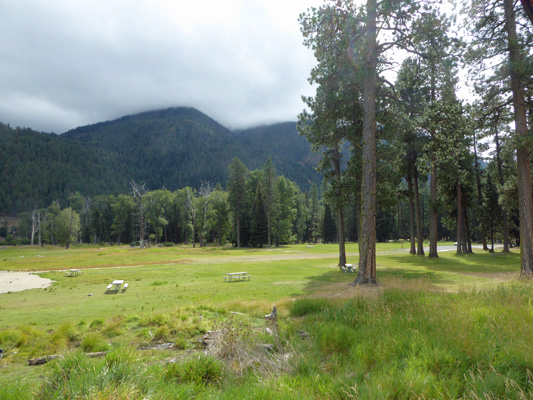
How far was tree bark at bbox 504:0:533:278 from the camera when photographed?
1401cm

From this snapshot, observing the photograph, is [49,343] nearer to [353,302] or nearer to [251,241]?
[353,302]

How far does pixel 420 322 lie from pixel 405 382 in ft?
7.77

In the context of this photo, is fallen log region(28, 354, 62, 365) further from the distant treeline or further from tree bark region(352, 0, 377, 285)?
the distant treeline

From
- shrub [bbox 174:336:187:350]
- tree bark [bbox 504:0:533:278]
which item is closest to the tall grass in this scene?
shrub [bbox 174:336:187:350]

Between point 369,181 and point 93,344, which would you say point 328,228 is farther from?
point 93,344

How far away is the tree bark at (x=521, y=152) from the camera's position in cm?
1401

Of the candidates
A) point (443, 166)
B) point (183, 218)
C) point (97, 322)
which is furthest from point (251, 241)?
point (97, 322)

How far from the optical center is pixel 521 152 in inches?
588

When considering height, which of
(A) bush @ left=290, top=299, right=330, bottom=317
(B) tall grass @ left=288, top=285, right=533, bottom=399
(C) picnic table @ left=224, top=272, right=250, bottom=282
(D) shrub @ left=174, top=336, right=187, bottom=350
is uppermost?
(B) tall grass @ left=288, top=285, right=533, bottom=399

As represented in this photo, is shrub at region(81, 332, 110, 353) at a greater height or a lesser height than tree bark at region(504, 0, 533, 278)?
lesser

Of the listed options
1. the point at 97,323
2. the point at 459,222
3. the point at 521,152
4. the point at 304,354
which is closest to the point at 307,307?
the point at 304,354

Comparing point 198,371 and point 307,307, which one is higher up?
point 198,371

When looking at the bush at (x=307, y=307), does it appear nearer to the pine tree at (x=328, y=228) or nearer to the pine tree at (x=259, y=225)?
the pine tree at (x=259, y=225)

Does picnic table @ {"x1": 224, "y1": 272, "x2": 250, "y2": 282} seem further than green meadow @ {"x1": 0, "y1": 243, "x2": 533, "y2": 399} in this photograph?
Yes
